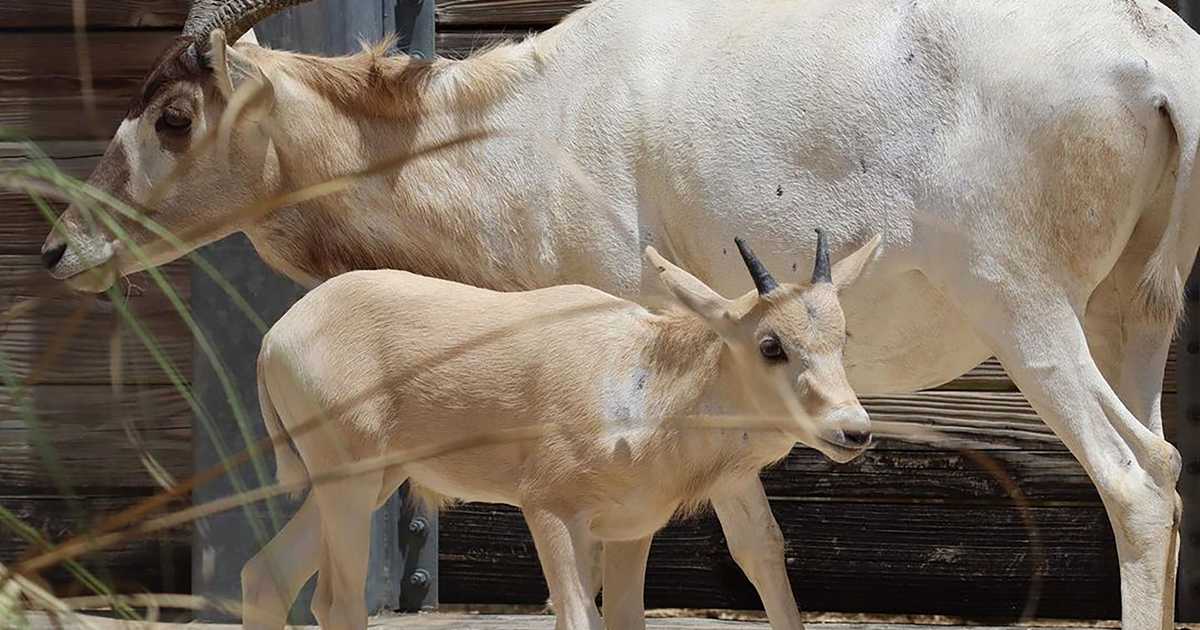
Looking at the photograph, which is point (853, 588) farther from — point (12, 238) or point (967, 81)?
point (12, 238)

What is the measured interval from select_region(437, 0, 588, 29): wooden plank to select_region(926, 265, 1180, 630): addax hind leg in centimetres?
214

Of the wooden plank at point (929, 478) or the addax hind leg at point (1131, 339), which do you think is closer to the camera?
the addax hind leg at point (1131, 339)

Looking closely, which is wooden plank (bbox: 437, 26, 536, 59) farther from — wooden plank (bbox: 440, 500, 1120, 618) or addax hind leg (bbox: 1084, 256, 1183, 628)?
addax hind leg (bbox: 1084, 256, 1183, 628)

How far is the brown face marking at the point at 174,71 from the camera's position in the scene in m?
4.48

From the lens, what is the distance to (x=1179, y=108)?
158 inches

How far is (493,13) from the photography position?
573 centimetres

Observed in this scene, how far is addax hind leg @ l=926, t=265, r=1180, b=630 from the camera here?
3887 mm

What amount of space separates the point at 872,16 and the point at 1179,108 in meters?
0.78

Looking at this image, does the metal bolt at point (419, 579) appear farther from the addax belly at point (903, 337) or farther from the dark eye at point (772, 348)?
the dark eye at point (772, 348)

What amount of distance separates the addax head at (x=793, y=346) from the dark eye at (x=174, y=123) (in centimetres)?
160

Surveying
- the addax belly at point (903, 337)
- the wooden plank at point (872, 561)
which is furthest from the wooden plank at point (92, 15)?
the addax belly at point (903, 337)

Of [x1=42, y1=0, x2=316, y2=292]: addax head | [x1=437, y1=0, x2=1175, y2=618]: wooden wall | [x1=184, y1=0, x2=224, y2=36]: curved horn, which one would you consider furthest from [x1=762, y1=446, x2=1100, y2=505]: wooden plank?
[x1=184, y1=0, x2=224, y2=36]: curved horn

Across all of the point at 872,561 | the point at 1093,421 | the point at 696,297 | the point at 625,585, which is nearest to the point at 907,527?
the point at 872,561

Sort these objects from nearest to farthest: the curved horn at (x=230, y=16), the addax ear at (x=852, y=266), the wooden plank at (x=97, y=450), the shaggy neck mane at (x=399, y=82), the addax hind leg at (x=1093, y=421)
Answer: the addax ear at (x=852, y=266) < the addax hind leg at (x=1093, y=421) < the curved horn at (x=230, y=16) < the shaggy neck mane at (x=399, y=82) < the wooden plank at (x=97, y=450)
